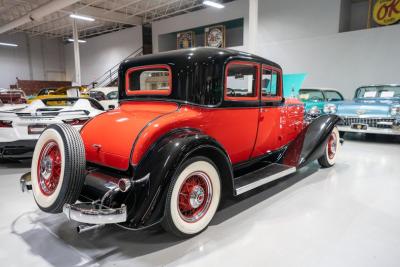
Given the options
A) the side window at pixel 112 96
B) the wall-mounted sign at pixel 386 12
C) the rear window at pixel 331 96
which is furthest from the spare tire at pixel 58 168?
the wall-mounted sign at pixel 386 12

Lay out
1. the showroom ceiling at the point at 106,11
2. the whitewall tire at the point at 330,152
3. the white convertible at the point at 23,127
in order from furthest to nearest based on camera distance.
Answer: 1. the showroom ceiling at the point at 106,11
2. the whitewall tire at the point at 330,152
3. the white convertible at the point at 23,127

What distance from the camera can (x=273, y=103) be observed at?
11.1ft

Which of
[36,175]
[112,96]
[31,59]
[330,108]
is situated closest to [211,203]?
[36,175]

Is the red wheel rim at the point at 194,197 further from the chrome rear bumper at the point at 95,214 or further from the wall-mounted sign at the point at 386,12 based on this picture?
the wall-mounted sign at the point at 386,12

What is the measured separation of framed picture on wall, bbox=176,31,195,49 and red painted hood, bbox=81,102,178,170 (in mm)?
13872

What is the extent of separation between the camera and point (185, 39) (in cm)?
1612

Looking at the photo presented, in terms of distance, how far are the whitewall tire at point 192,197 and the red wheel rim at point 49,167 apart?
1039 millimetres

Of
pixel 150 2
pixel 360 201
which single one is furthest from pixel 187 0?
pixel 360 201

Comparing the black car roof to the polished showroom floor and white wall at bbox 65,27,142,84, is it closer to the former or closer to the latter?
the polished showroom floor

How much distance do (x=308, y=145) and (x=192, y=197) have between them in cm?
218

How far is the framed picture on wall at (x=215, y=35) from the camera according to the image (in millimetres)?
14366

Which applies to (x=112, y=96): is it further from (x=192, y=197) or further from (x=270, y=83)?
(x=192, y=197)

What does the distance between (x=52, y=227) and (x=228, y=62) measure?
7.61 feet

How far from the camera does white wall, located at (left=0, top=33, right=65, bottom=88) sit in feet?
74.3
